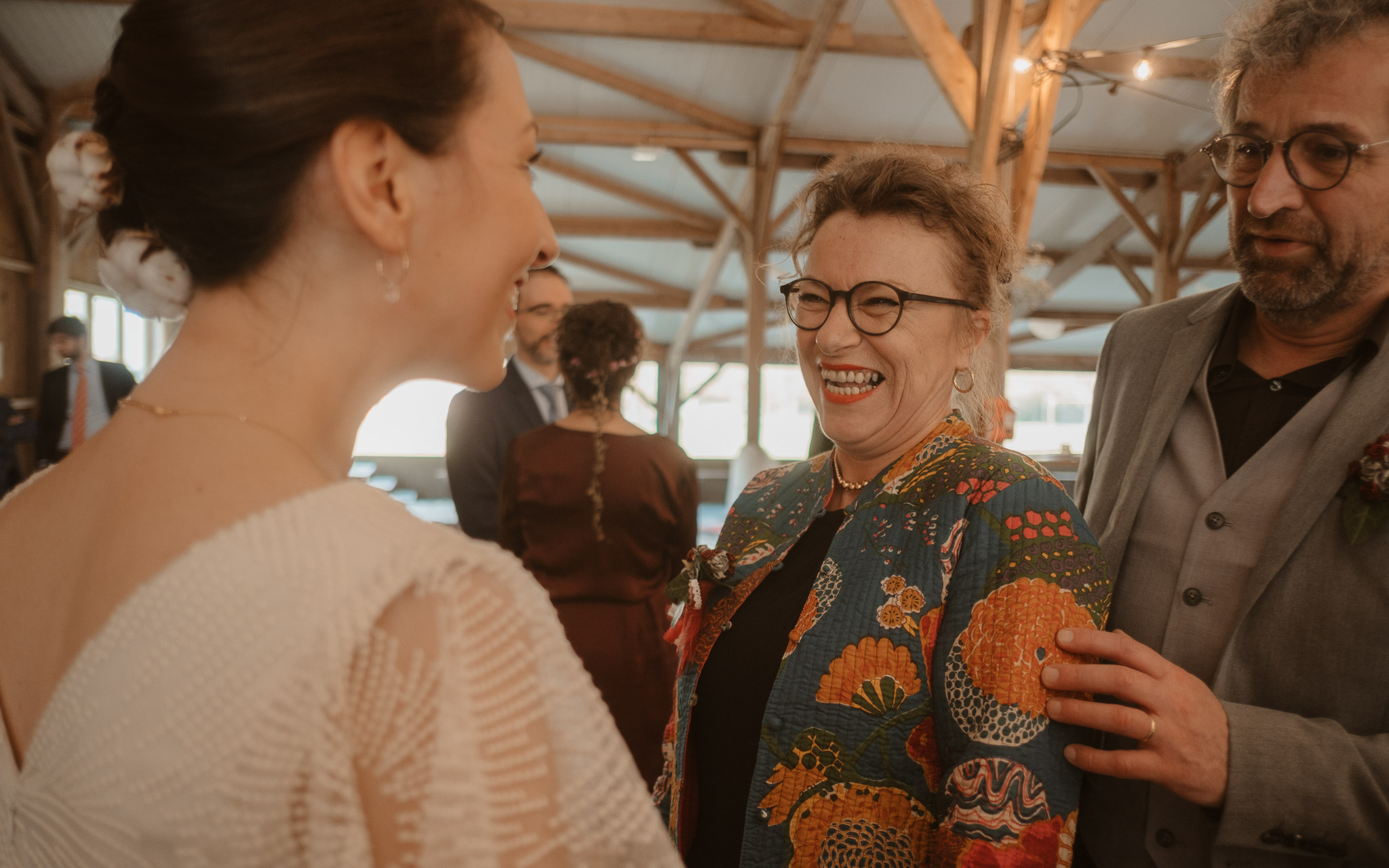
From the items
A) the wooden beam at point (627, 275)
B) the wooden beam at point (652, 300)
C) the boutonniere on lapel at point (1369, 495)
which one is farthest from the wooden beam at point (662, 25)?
the wooden beam at point (652, 300)

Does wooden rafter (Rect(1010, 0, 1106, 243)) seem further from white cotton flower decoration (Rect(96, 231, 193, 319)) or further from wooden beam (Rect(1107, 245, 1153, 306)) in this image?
wooden beam (Rect(1107, 245, 1153, 306))

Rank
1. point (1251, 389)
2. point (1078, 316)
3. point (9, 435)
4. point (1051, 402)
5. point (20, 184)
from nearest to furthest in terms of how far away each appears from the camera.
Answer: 1. point (1251, 389)
2. point (9, 435)
3. point (20, 184)
4. point (1078, 316)
5. point (1051, 402)

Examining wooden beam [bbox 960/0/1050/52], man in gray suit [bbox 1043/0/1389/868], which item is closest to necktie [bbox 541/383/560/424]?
man in gray suit [bbox 1043/0/1389/868]

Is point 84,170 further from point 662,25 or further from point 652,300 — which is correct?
point 652,300

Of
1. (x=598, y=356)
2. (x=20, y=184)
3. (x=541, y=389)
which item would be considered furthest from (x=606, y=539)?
(x=20, y=184)

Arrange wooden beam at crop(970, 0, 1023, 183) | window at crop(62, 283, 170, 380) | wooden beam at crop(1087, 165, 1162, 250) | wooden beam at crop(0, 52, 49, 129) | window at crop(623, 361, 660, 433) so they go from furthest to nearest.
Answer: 1. window at crop(623, 361, 660, 433)
2. window at crop(62, 283, 170, 380)
3. wooden beam at crop(1087, 165, 1162, 250)
4. wooden beam at crop(0, 52, 49, 129)
5. wooden beam at crop(970, 0, 1023, 183)

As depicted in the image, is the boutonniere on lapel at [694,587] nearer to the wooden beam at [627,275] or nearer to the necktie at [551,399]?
the necktie at [551,399]

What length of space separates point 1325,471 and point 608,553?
194cm

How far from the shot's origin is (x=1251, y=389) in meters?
1.38

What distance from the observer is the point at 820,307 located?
1563 mm

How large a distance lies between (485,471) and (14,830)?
266 cm

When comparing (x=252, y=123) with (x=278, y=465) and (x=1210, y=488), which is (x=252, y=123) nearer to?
(x=278, y=465)

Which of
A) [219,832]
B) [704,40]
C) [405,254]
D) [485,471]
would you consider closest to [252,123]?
[405,254]

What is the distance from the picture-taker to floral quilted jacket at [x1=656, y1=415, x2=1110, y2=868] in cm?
110
